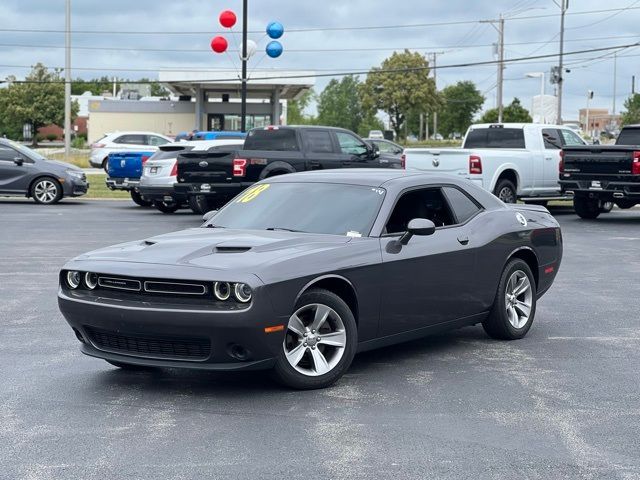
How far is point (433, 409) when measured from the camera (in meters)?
6.91

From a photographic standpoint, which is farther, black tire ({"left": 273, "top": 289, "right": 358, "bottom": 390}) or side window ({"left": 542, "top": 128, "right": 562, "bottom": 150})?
side window ({"left": 542, "top": 128, "right": 562, "bottom": 150})

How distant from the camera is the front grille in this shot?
23.0 ft

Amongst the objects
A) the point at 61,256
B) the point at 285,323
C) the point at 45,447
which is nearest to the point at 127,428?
the point at 45,447

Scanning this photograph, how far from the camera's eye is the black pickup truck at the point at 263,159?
22.3m

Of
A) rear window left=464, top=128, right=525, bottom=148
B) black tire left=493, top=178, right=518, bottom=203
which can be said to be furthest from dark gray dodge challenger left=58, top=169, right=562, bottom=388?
rear window left=464, top=128, right=525, bottom=148

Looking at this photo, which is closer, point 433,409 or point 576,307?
point 433,409

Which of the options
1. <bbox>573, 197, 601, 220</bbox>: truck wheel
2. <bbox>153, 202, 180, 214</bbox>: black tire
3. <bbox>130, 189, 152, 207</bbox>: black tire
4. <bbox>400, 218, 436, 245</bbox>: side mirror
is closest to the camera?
<bbox>400, 218, 436, 245</bbox>: side mirror

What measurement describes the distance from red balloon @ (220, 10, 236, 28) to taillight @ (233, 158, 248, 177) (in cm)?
1245

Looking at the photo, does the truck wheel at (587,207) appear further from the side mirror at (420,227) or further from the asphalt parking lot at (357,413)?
the side mirror at (420,227)

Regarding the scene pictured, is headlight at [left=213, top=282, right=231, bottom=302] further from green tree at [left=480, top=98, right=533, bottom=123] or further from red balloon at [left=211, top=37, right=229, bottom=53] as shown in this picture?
green tree at [left=480, top=98, right=533, bottom=123]

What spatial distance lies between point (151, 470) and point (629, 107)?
114259 mm

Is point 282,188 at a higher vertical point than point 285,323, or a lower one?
higher

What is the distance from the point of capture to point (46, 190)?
27.5 m

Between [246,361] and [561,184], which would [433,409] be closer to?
[246,361]
